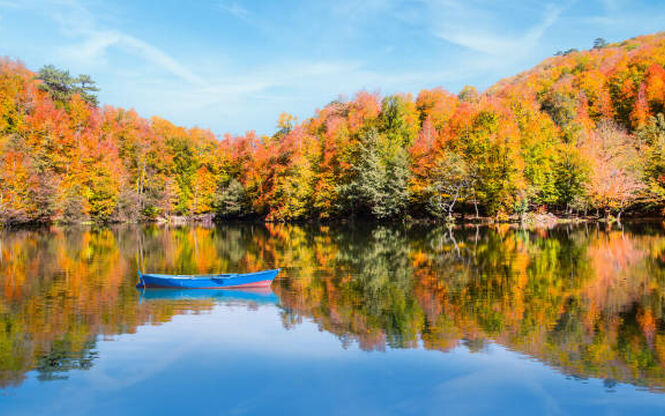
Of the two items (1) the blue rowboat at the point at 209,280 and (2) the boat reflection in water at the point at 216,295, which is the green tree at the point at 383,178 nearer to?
(1) the blue rowboat at the point at 209,280

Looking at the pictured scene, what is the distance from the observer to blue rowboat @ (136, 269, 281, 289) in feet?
63.5

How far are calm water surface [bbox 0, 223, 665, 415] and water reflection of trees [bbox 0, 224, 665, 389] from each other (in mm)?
78

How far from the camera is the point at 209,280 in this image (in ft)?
64.0

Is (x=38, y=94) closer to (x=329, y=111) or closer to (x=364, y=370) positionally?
(x=329, y=111)

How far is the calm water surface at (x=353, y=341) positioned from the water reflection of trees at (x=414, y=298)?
0.26ft

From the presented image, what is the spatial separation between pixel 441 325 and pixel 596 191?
44605 millimetres

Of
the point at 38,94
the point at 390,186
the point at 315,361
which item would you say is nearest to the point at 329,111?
the point at 390,186

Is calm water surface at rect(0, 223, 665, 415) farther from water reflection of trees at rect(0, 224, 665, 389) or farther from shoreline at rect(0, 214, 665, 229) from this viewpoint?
shoreline at rect(0, 214, 665, 229)

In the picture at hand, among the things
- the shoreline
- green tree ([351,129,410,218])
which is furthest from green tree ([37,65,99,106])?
green tree ([351,129,410,218])

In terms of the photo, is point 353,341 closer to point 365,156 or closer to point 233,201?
point 365,156

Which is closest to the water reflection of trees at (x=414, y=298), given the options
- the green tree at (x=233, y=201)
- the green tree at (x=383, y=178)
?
the green tree at (x=383, y=178)

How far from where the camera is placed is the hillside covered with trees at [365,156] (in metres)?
51.9

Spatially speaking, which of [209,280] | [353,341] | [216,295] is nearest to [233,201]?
[209,280]

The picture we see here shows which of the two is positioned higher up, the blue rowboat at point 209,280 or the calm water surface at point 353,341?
the blue rowboat at point 209,280
